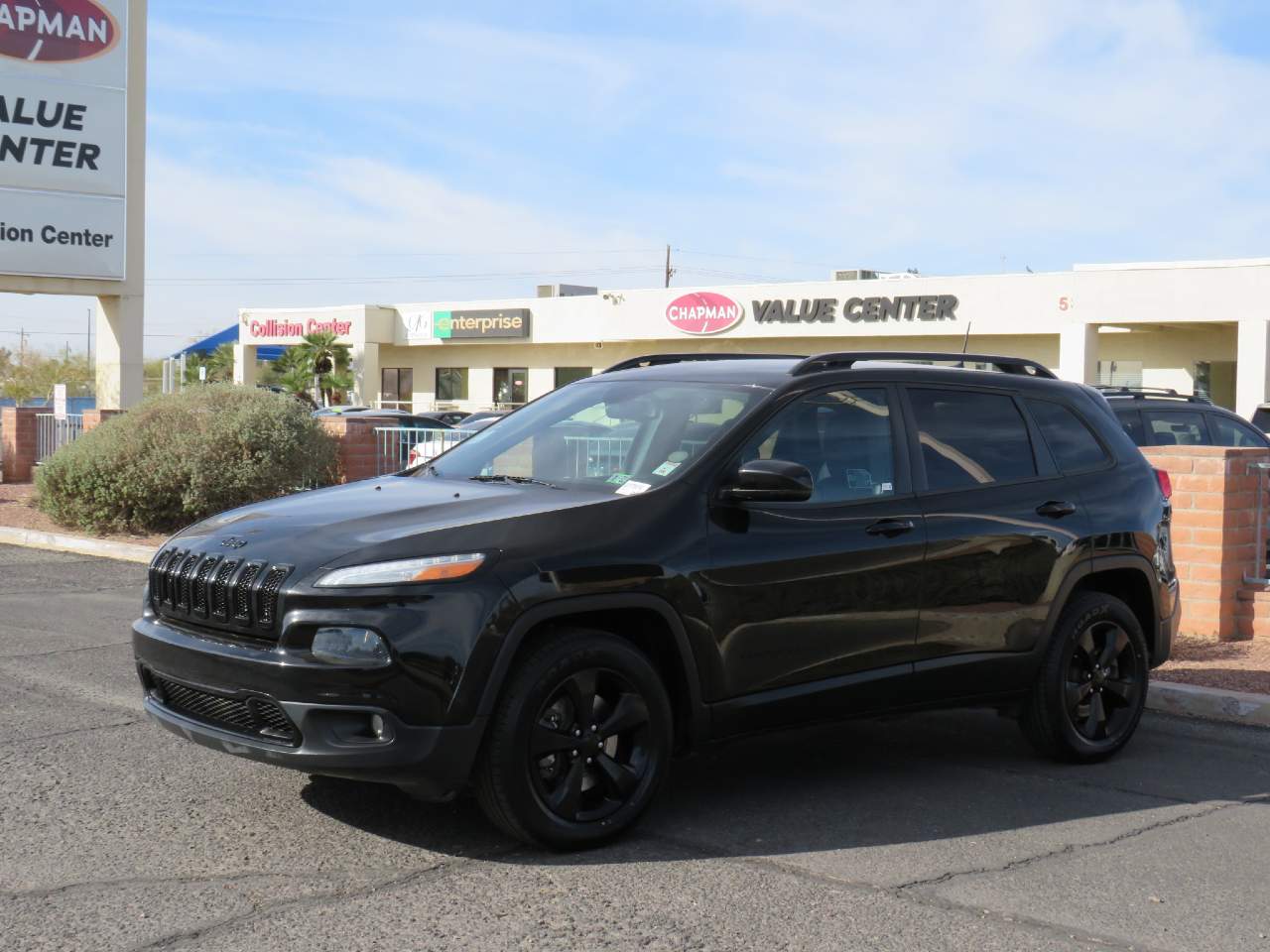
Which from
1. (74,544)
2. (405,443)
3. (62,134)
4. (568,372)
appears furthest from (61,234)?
(568,372)

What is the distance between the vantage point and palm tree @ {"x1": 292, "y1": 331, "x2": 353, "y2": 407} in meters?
54.6

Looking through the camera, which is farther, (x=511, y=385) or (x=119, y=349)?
(x=511, y=385)

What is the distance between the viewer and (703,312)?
1831 inches

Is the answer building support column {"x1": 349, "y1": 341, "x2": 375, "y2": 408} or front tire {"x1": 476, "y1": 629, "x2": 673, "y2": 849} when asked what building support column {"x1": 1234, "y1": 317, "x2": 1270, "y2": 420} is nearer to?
front tire {"x1": 476, "y1": 629, "x2": 673, "y2": 849}

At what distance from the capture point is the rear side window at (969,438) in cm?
638

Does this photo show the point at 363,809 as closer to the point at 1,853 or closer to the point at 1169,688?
the point at 1,853

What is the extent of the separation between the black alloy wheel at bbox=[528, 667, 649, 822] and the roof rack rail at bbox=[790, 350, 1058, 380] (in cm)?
168

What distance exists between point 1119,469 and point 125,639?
20.6ft

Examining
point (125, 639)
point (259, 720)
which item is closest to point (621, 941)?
point (259, 720)

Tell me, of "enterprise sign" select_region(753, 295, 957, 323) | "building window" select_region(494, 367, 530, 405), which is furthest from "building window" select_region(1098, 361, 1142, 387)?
"building window" select_region(494, 367, 530, 405)

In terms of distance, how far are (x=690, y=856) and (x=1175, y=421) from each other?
9.05 meters

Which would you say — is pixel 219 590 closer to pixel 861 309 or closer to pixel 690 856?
pixel 690 856

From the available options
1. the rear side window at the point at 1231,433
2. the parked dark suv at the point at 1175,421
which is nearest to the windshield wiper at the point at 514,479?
the parked dark suv at the point at 1175,421

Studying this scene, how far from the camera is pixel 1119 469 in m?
7.13
